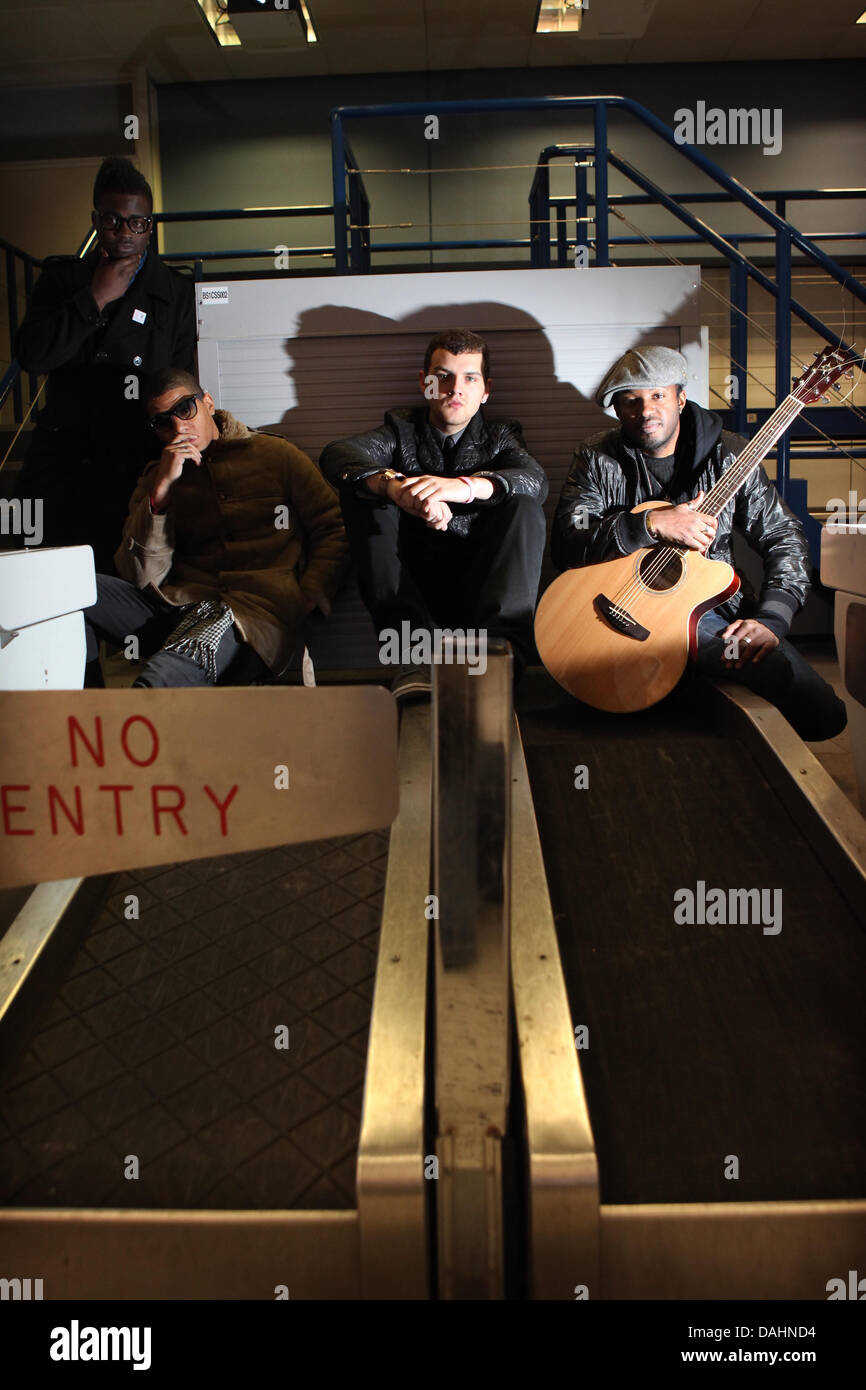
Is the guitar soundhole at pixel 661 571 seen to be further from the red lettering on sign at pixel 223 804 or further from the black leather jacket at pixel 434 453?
the red lettering on sign at pixel 223 804

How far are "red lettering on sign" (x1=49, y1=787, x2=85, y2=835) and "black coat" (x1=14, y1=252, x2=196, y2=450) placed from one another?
7.28ft

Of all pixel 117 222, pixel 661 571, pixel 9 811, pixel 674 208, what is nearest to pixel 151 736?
pixel 9 811

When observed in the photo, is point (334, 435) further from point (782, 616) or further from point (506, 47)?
point (506, 47)

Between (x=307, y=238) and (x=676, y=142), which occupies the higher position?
(x=307, y=238)

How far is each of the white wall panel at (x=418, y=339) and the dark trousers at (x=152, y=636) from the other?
84cm

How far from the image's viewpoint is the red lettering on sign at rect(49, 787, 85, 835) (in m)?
0.87

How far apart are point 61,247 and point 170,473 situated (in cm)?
572

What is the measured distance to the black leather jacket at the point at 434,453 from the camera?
2410 mm

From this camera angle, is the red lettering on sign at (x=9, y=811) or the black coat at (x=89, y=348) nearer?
the red lettering on sign at (x=9, y=811)

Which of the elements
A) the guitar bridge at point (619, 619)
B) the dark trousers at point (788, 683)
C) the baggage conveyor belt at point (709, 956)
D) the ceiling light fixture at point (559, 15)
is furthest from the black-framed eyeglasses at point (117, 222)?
the ceiling light fixture at point (559, 15)

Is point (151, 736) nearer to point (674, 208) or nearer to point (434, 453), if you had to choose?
point (434, 453)

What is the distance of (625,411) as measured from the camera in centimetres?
250

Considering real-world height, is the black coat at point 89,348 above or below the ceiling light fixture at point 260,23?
below

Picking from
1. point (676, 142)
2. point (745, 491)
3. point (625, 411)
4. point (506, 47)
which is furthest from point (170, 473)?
point (506, 47)
